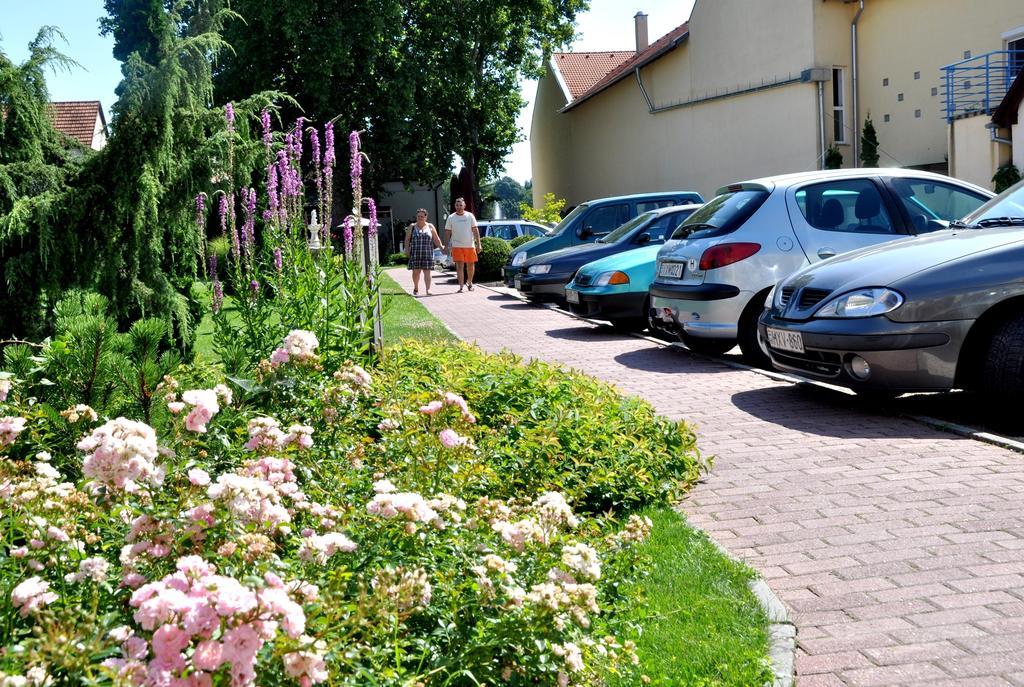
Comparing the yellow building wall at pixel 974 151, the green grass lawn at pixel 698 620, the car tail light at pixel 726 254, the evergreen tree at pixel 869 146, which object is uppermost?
the evergreen tree at pixel 869 146

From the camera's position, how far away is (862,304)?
754 centimetres

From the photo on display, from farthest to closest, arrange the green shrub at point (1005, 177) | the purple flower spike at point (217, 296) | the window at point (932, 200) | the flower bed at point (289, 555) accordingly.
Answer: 1. the green shrub at point (1005, 177)
2. the window at point (932, 200)
3. the purple flower spike at point (217, 296)
4. the flower bed at point (289, 555)

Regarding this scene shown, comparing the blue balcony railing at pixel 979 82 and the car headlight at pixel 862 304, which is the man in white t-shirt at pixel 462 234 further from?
the car headlight at pixel 862 304

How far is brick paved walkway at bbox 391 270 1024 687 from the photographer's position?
3715 mm

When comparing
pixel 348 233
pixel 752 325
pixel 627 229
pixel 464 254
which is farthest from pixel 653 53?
pixel 348 233

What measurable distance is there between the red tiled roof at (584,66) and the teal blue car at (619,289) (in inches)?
1512

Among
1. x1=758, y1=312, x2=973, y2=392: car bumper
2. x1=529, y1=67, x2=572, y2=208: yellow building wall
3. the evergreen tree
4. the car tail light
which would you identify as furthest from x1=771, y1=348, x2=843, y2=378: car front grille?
x1=529, y1=67, x2=572, y2=208: yellow building wall

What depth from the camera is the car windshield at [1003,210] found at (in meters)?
7.95

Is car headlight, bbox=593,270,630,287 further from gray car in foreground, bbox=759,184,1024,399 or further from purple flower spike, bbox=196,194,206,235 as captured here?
purple flower spike, bbox=196,194,206,235

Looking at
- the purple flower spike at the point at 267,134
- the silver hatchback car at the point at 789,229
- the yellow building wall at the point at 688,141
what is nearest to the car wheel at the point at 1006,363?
the silver hatchback car at the point at 789,229

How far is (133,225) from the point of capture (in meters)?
7.36

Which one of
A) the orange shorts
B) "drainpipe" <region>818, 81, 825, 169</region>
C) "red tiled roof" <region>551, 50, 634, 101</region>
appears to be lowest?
the orange shorts

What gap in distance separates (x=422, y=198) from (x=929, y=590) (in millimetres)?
64247

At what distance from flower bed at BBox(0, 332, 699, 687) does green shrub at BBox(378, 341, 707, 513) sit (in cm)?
37
